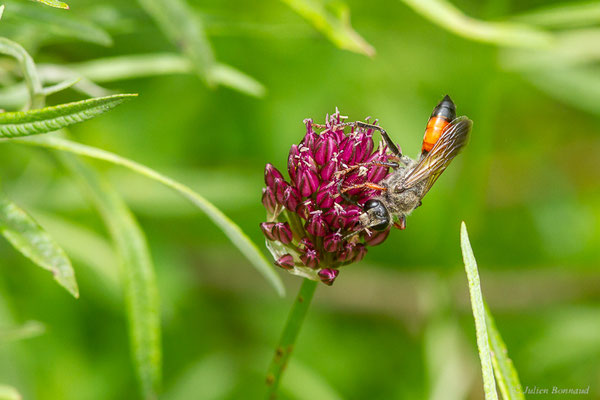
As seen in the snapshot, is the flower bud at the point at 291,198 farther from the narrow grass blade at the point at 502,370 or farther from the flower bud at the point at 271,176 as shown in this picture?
the narrow grass blade at the point at 502,370

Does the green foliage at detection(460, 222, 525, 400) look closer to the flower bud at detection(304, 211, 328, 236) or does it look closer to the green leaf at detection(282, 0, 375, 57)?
the flower bud at detection(304, 211, 328, 236)

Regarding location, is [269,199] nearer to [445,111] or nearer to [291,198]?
[291,198]

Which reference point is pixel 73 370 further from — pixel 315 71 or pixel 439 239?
pixel 315 71

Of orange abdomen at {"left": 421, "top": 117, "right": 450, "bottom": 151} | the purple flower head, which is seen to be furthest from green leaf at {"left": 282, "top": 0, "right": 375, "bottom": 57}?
the purple flower head

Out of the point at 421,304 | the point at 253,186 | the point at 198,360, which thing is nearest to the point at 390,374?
the point at 421,304
